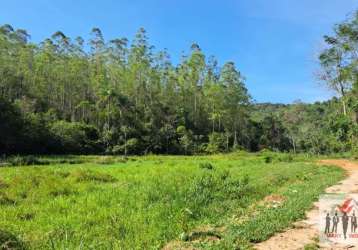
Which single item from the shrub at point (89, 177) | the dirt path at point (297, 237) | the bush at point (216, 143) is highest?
the bush at point (216, 143)

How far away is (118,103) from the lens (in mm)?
46406

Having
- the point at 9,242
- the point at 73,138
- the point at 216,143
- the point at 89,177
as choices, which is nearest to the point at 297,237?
the point at 9,242

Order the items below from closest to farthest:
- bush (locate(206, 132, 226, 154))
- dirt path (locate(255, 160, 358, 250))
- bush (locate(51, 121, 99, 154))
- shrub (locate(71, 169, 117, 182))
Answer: dirt path (locate(255, 160, 358, 250))
shrub (locate(71, 169, 117, 182))
bush (locate(51, 121, 99, 154))
bush (locate(206, 132, 226, 154))

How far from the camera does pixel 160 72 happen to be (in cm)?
5309

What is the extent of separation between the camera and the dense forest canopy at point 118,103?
131 ft

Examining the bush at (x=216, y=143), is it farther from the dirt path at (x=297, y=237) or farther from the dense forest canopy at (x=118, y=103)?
the dirt path at (x=297, y=237)

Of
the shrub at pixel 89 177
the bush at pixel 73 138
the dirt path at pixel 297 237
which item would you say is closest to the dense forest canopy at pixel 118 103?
the bush at pixel 73 138

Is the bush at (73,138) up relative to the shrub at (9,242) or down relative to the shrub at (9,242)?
up

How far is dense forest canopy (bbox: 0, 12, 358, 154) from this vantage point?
131 feet

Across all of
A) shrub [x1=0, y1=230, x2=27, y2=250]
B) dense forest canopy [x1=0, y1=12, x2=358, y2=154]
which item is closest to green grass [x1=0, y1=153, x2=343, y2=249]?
shrub [x1=0, y1=230, x2=27, y2=250]

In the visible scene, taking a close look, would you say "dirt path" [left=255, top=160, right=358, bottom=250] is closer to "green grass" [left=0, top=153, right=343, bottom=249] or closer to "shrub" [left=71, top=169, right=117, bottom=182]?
"green grass" [left=0, top=153, right=343, bottom=249]

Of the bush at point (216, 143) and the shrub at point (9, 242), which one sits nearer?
the shrub at point (9, 242)

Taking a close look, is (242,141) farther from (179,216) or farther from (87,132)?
(179,216)

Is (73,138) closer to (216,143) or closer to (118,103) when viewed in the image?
(118,103)
